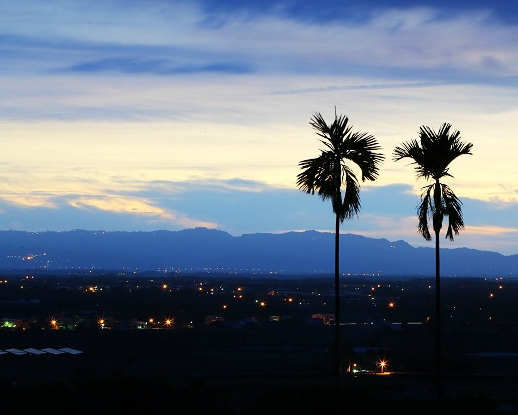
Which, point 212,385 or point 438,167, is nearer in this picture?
point 438,167

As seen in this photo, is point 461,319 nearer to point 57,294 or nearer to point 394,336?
point 394,336

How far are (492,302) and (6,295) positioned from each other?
7105 centimetres

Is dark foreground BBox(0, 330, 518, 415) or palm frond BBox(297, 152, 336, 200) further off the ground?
palm frond BBox(297, 152, 336, 200)

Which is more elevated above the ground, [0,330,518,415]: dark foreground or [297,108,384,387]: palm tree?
[297,108,384,387]: palm tree

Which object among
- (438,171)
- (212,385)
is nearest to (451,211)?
(438,171)

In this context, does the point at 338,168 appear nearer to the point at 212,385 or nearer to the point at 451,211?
the point at 451,211

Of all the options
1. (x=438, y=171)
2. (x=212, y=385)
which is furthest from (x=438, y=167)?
(x=212, y=385)

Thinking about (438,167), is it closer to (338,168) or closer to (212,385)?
(338,168)

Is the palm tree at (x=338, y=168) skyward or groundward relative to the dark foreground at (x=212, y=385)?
skyward

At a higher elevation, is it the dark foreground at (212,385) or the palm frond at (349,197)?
the palm frond at (349,197)

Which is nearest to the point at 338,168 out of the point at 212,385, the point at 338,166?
the point at 338,166

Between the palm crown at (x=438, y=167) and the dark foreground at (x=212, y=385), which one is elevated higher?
the palm crown at (x=438, y=167)

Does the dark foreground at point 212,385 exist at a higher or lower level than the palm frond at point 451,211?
lower

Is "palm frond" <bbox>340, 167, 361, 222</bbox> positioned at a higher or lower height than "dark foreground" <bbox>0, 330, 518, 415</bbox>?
higher
